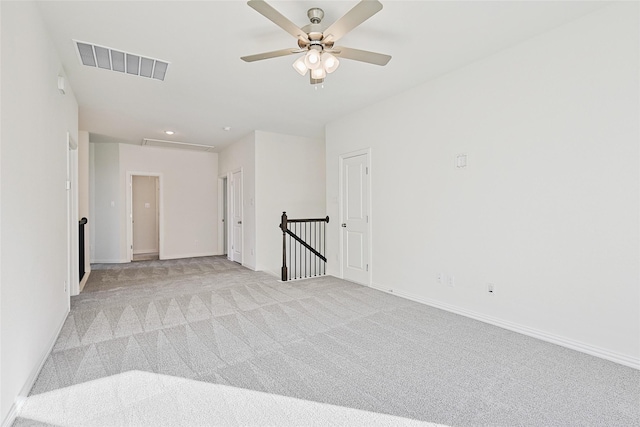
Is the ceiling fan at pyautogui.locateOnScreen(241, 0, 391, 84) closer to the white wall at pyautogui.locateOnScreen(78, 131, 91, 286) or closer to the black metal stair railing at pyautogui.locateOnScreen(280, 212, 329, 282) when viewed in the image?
the black metal stair railing at pyautogui.locateOnScreen(280, 212, 329, 282)

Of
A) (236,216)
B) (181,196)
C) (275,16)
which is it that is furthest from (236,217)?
(275,16)

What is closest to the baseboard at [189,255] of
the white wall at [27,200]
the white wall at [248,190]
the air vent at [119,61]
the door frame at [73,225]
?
the white wall at [248,190]

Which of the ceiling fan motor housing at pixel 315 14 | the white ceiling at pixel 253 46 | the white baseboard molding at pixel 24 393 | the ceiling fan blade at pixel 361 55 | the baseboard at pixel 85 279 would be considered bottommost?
the white baseboard molding at pixel 24 393

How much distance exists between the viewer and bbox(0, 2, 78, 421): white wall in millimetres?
1678

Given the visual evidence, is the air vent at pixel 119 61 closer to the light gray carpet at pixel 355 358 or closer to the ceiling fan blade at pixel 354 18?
the ceiling fan blade at pixel 354 18

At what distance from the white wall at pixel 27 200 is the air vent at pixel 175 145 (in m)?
3.69

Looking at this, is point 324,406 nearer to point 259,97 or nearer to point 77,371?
point 77,371

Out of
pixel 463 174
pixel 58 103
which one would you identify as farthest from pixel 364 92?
pixel 58 103

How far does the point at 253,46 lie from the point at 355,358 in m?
2.90

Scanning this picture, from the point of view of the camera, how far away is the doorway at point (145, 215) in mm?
8516

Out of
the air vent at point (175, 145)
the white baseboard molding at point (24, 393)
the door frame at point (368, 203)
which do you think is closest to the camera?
the white baseboard molding at point (24, 393)

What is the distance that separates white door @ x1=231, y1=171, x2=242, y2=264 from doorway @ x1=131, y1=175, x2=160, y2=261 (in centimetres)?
273

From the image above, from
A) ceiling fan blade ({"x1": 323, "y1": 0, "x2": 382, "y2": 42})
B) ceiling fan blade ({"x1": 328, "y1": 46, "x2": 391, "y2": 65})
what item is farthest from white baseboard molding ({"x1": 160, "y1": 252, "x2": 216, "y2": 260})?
ceiling fan blade ({"x1": 323, "y1": 0, "x2": 382, "y2": 42})

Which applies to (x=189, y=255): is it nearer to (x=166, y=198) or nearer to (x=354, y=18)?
(x=166, y=198)
